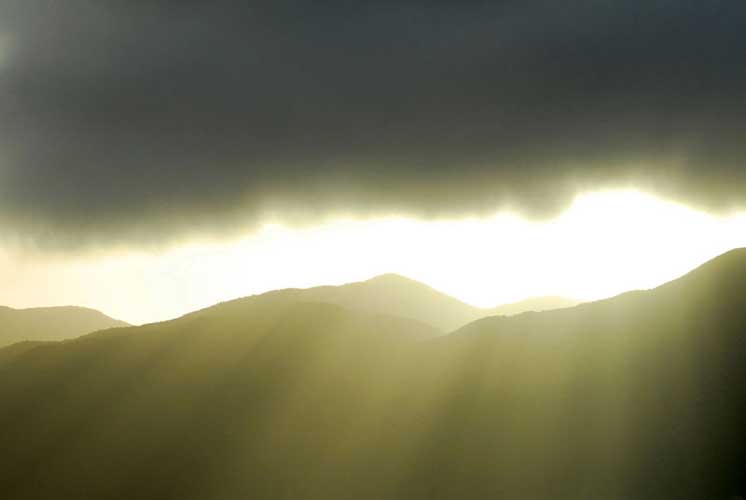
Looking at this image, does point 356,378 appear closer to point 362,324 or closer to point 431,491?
point 362,324

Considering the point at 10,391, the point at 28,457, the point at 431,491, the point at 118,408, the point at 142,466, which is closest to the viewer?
the point at 431,491

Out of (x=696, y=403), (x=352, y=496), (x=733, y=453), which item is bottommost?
(x=352, y=496)

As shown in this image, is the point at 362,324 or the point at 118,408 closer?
the point at 118,408

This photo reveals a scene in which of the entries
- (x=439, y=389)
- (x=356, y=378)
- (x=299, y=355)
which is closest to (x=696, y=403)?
(x=439, y=389)

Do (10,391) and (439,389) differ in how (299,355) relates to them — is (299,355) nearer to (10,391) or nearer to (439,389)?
(439,389)

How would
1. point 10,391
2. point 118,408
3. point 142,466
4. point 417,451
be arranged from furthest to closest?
1. point 10,391
2. point 118,408
3. point 142,466
4. point 417,451

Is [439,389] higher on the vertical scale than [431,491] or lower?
higher

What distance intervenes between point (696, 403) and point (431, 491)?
2556 centimetres

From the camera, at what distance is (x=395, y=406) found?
301 feet

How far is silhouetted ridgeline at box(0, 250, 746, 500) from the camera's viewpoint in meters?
67.9

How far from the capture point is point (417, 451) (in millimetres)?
81312

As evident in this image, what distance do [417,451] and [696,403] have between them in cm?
2857

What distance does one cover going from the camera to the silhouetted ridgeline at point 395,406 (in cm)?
6788

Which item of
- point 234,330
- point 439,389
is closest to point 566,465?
point 439,389
